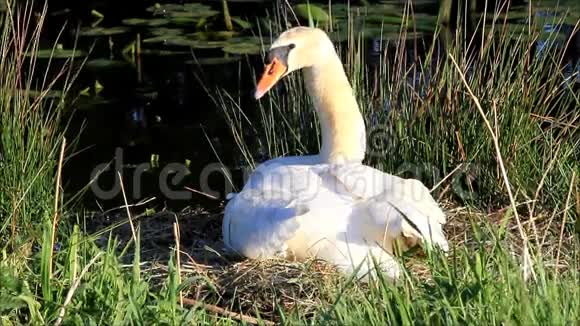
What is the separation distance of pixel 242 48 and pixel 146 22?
6.19 feet

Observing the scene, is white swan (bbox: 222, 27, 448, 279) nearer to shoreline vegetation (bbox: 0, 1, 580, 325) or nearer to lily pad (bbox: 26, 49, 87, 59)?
shoreline vegetation (bbox: 0, 1, 580, 325)

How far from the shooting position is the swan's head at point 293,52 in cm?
504

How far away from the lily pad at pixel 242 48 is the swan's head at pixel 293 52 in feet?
14.0

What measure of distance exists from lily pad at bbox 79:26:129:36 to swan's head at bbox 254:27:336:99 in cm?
596

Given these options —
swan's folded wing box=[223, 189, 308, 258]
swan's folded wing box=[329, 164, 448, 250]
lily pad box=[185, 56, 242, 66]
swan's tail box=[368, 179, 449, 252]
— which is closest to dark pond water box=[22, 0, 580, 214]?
lily pad box=[185, 56, 242, 66]

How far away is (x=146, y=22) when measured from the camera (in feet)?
36.2

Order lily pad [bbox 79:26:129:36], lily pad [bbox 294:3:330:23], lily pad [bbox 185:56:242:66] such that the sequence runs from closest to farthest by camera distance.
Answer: lily pad [bbox 294:3:330:23] → lily pad [bbox 185:56:242:66] → lily pad [bbox 79:26:129:36]

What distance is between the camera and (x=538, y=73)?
568 cm

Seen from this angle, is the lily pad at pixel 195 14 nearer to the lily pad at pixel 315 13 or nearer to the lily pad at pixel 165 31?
the lily pad at pixel 165 31

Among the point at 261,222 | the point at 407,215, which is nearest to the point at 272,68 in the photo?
the point at 261,222

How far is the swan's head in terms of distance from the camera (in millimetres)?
5043

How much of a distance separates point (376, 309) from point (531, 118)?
2630mm

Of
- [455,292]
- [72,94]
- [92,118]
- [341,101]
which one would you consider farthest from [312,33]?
A: [72,94]

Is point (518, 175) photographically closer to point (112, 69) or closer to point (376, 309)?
point (376, 309)
